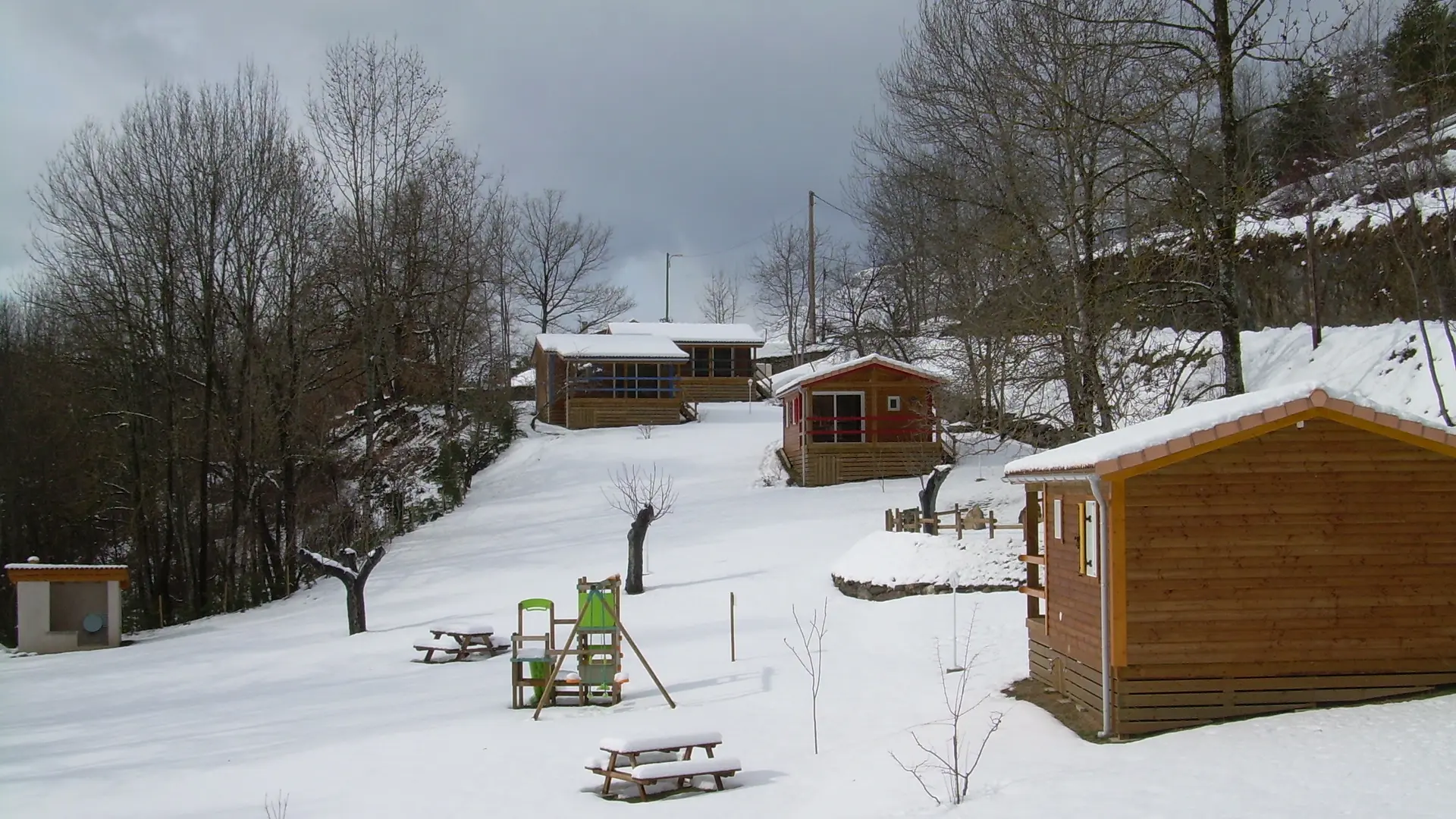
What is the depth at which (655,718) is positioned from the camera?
12.4 metres

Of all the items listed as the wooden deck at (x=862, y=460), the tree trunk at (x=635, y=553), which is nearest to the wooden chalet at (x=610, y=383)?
the wooden deck at (x=862, y=460)

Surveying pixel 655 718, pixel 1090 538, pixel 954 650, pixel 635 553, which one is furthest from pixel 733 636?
pixel 635 553

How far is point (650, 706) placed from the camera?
1314cm

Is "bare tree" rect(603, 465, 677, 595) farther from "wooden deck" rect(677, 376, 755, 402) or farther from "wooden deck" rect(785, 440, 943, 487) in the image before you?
"wooden deck" rect(677, 376, 755, 402)

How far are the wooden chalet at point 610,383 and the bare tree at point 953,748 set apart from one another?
29.6 meters

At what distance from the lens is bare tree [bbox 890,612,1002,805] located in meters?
8.52

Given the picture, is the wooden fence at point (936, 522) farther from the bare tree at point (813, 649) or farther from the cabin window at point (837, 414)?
the cabin window at point (837, 414)

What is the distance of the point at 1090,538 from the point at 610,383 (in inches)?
1339

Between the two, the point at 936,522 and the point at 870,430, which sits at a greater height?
the point at 870,430

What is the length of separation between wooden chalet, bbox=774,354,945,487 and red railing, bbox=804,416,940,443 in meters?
0.02

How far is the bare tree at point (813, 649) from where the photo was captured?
13.1 m

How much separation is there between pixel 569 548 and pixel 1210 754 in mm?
18575

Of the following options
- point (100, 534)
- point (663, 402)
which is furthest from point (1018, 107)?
point (100, 534)

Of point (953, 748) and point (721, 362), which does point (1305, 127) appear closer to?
point (953, 748)
